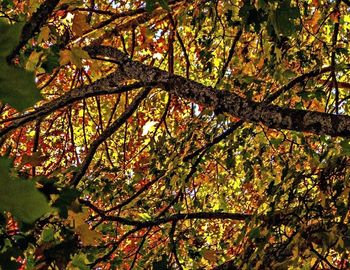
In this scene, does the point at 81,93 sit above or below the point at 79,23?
below

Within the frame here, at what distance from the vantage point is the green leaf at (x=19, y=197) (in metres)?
0.64

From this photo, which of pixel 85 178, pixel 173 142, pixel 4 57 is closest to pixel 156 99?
pixel 173 142

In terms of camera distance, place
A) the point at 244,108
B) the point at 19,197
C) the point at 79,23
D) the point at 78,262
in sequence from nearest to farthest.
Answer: the point at 19,197 → the point at 78,262 → the point at 244,108 → the point at 79,23

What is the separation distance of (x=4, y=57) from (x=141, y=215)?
158 inches

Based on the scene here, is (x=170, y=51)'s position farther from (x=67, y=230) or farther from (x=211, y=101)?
(x=67, y=230)

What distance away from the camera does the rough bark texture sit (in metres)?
2.42

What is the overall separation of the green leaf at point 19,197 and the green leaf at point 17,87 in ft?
0.24

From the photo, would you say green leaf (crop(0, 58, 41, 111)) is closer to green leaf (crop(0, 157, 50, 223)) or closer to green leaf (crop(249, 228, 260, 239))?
green leaf (crop(0, 157, 50, 223))

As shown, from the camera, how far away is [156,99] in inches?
281

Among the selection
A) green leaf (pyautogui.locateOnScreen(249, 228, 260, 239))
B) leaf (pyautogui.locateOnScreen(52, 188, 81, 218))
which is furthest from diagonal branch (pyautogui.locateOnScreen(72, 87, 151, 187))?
leaf (pyautogui.locateOnScreen(52, 188, 81, 218))

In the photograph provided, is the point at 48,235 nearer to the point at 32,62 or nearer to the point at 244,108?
the point at 32,62

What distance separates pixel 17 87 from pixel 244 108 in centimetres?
216

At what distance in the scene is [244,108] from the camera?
2.75 m

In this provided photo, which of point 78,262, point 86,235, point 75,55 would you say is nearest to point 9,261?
point 78,262
